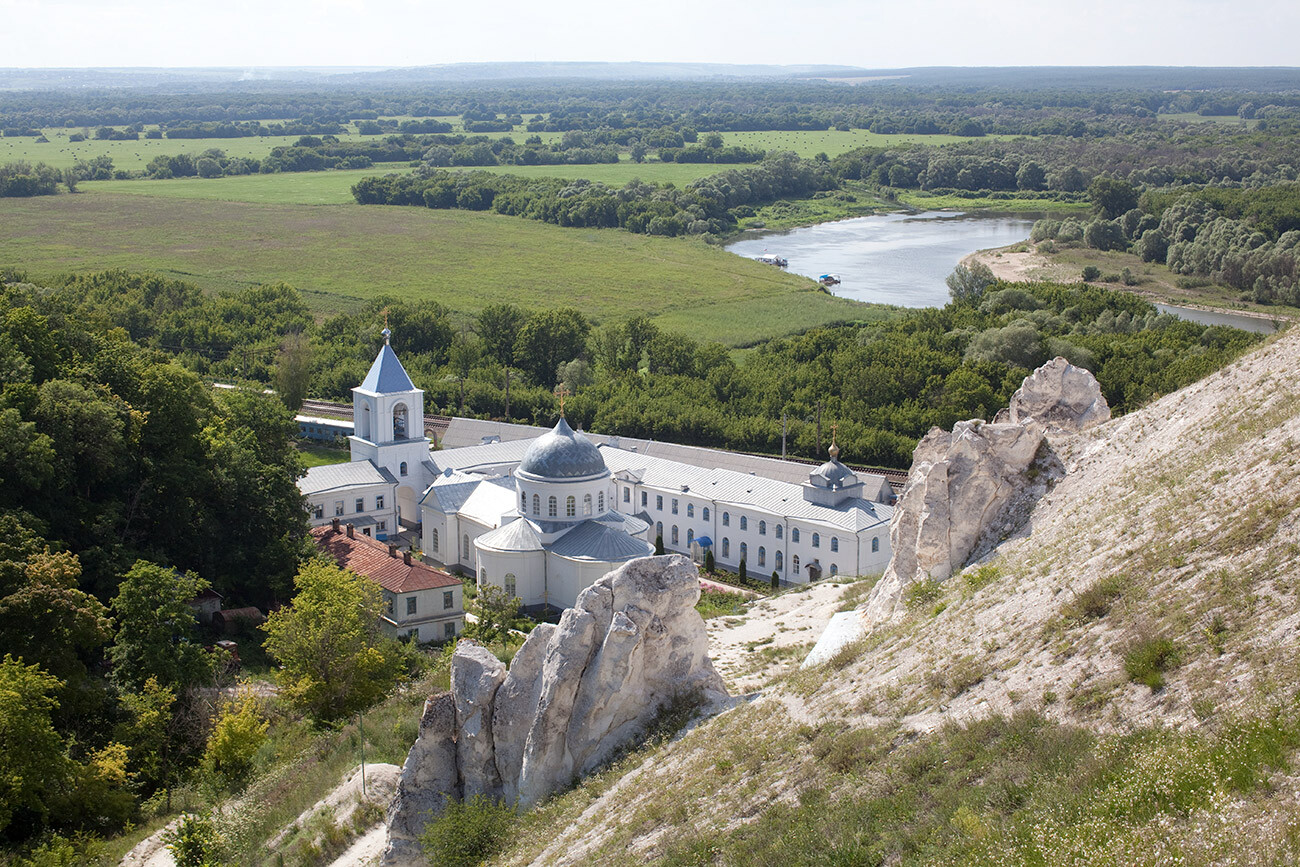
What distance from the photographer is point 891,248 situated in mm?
117438

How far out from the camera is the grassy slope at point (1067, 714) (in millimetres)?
10703

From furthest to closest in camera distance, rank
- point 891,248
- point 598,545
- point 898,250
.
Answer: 1. point 891,248
2. point 898,250
3. point 598,545

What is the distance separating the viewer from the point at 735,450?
5803 centimetres

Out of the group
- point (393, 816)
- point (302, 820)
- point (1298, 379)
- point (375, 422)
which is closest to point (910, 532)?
point (1298, 379)

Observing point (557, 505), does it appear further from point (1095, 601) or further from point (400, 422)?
point (1095, 601)

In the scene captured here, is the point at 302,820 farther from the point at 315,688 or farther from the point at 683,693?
the point at 683,693

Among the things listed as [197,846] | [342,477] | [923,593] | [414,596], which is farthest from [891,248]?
[197,846]

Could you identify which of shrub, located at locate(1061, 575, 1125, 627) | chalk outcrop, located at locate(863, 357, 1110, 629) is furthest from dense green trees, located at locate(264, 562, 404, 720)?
shrub, located at locate(1061, 575, 1125, 627)

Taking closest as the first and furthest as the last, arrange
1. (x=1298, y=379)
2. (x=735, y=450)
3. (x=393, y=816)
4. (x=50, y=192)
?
(x=1298, y=379), (x=393, y=816), (x=735, y=450), (x=50, y=192)

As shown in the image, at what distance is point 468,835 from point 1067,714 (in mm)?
9366

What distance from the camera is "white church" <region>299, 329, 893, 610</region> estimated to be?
129 feet

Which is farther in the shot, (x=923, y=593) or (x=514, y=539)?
(x=514, y=539)

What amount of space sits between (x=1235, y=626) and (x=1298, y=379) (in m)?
6.42

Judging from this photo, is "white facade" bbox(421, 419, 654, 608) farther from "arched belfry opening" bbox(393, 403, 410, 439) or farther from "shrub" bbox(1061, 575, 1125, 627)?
"shrub" bbox(1061, 575, 1125, 627)
